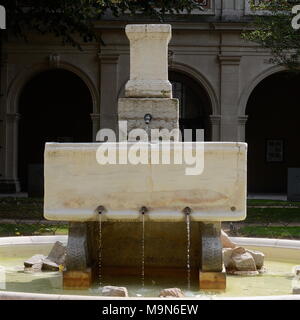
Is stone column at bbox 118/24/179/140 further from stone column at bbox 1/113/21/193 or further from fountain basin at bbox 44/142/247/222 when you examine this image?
stone column at bbox 1/113/21/193

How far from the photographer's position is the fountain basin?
20.6 ft

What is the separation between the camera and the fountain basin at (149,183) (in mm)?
6285

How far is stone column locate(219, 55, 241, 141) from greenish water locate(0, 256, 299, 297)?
17.3m

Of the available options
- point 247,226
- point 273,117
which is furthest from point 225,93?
point 247,226

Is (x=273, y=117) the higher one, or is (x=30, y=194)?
(x=273, y=117)

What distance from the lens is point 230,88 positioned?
25.0 m

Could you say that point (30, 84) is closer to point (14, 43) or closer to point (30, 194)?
point (14, 43)

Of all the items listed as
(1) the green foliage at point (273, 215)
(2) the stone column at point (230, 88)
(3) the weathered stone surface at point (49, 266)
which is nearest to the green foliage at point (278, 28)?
(1) the green foliage at point (273, 215)

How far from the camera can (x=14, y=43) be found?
82.7ft

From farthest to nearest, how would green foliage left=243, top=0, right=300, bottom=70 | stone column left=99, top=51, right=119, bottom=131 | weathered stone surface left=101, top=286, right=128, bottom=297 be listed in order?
stone column left=99, top=51, right=119, bottom=131 → green foliage left=243, top=0, right=300, bottom=70 → weathered stone surface left=101, top=286, right=128, bottom=297

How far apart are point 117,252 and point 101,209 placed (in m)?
0.91

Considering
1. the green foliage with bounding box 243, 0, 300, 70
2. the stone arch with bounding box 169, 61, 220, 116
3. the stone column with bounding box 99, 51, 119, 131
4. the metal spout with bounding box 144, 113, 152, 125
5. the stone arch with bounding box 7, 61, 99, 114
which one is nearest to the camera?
the metal spout with bounding box 144, 113, 152, 125

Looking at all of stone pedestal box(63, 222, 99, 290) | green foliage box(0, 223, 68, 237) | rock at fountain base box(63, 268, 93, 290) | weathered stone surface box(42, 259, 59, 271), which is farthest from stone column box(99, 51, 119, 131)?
rock at fountain base box(63, 268, 93, 290)

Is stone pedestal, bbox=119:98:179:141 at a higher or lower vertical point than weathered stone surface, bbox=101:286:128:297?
higher
